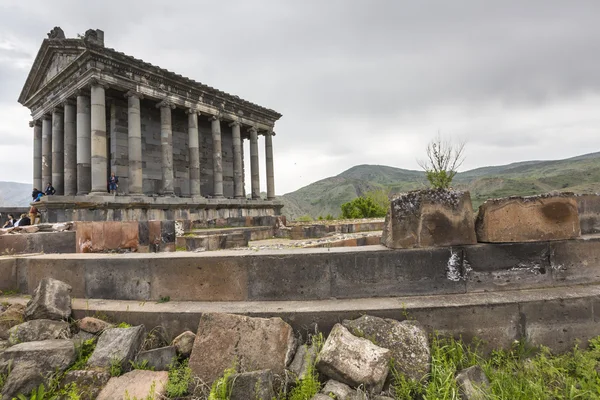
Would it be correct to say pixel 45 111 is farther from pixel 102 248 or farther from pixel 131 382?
pixel 131 382

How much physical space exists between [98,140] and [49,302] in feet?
47.1

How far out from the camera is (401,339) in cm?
276

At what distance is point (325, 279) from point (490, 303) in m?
1.70

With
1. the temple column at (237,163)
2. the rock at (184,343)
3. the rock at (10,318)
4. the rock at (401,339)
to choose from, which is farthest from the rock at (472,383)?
the temple column at (237,163)

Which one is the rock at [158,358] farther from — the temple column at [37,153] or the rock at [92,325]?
the temple column at [37,153]

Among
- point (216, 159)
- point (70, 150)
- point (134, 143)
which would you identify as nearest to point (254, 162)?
point (216, 159)

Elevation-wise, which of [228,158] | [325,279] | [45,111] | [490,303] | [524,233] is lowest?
[490,303]

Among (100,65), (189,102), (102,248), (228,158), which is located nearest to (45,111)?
(100,65)

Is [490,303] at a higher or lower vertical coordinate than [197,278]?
lower

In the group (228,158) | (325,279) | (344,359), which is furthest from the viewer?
(228,158)

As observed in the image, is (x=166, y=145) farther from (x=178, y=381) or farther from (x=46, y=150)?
(x=178, y=381)

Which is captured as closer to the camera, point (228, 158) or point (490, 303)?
point (490, 303)

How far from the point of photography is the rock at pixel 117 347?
8.75 ft

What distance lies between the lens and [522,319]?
3139mm
